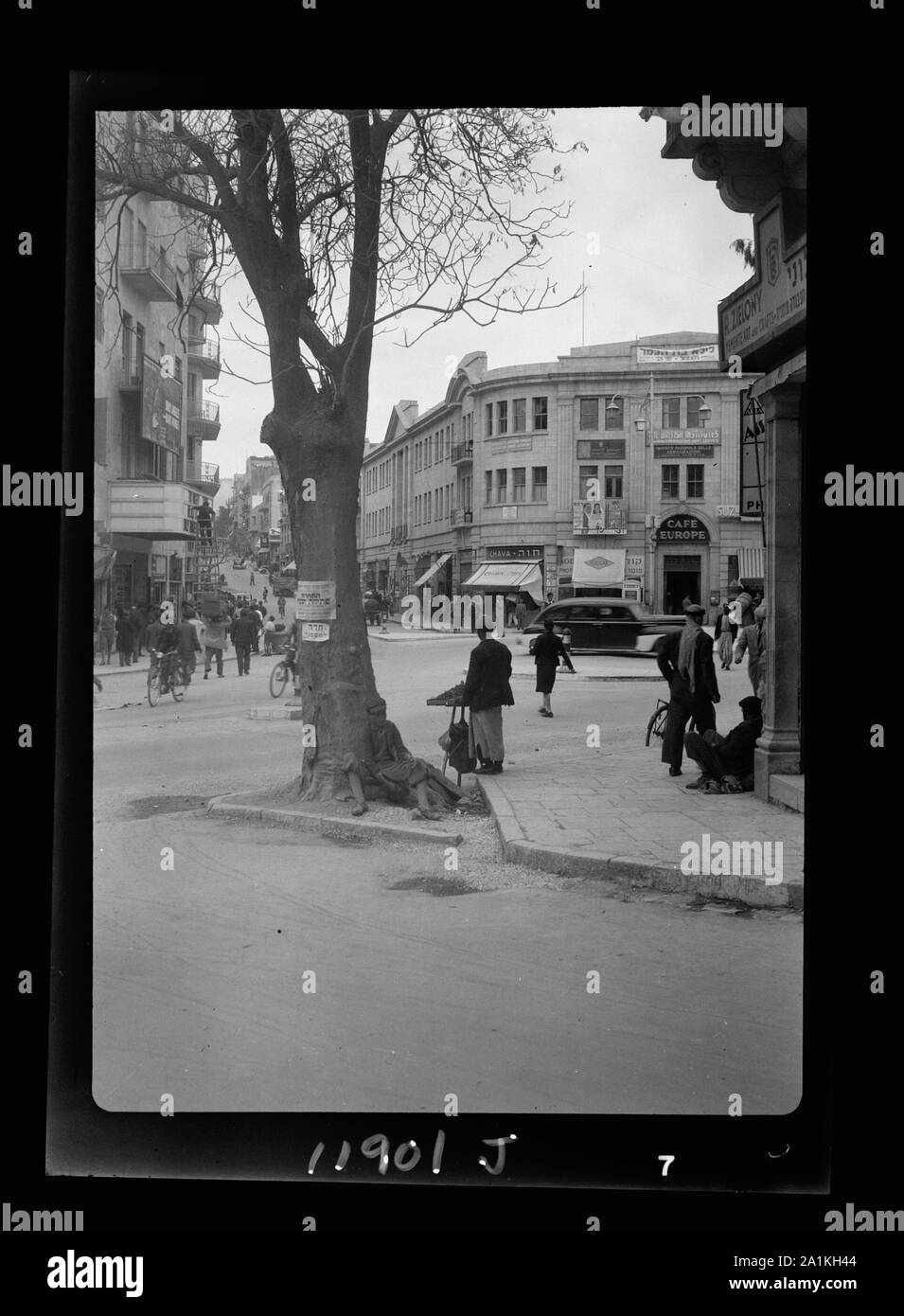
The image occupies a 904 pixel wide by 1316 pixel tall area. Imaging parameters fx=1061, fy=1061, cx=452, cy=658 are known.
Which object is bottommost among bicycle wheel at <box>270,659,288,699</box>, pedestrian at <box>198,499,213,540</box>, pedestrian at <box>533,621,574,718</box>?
bicycle wheel at <box>270,659,288,699</box>

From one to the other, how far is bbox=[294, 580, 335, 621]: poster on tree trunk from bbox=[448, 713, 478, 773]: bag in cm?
87

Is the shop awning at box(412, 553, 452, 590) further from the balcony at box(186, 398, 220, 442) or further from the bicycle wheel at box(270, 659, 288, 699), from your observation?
the balcony at box(186, 398, 220, 442)

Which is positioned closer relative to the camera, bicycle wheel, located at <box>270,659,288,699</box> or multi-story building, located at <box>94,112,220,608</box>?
multi-story building, located at <box>94,112,220,608</box>

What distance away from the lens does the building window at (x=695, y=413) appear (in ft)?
13.8

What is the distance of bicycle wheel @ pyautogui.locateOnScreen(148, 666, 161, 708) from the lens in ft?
11.7

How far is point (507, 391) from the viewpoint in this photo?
366 centimetres

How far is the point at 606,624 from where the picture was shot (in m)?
4.14

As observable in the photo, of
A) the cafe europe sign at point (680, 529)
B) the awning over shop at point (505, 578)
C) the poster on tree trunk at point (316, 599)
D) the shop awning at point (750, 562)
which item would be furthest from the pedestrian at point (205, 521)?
the shop awning at point (750, 562)

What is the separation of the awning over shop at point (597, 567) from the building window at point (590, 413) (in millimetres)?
464

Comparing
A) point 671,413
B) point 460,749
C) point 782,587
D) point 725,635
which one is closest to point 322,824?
point 460,749

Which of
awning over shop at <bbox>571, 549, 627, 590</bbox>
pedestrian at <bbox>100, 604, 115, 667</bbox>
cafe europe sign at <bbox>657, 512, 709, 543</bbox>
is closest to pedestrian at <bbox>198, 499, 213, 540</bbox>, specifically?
pedestrian at <bbox>100, 604, 115, 667</bbox>

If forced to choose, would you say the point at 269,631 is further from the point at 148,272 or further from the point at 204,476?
the point at 148,272

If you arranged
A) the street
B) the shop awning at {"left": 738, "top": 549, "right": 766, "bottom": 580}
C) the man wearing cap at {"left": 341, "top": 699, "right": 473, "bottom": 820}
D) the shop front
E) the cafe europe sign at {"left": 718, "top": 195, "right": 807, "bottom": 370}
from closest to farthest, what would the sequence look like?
1. the street
2. the cafe europe sign at {"left": 718, "top": 195, "right": 807, "bottom": 370}
3. the shop front
4. the shop awning at {"left": 738, "top": 549, "right": 766, "bottom": 580}
5. the man wearing cap at {"left": 341, "top": 699, "right": 473, "bottom": 820}

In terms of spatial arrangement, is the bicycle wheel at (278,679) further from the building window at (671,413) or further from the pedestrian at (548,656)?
the building window at (671,413)
